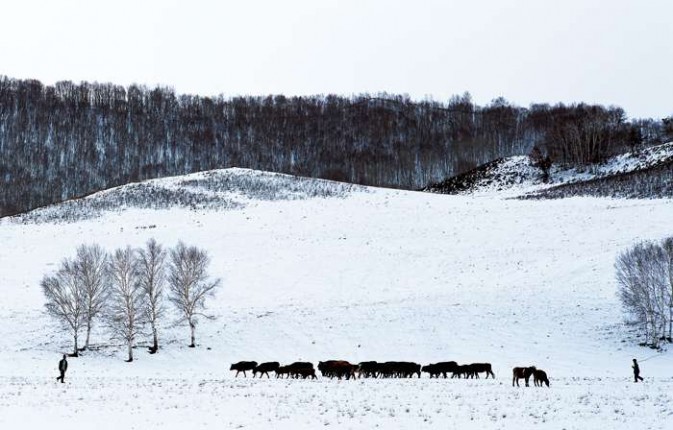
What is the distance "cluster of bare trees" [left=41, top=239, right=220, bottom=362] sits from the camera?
132 ft

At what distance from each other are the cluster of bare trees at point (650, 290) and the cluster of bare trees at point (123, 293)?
2758 centimetres

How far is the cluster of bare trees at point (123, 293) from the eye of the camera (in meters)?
40.2

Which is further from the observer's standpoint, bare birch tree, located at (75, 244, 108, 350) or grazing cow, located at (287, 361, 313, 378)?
bare birch tree, located at (75, 244, 108, 350)

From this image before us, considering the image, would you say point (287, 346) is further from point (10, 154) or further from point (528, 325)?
point (10, 154)

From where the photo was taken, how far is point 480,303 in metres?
44.4

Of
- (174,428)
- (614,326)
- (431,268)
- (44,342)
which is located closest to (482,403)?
(174,428)

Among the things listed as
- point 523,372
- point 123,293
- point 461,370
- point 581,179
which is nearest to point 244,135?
point 581,179

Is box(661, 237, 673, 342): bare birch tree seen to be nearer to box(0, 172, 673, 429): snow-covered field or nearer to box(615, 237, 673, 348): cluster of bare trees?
box(615, 237, 673, 348): cluster of bare trees

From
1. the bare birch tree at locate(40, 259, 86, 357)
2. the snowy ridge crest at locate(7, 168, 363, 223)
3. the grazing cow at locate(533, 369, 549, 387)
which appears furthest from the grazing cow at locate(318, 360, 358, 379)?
the snowy ridge crest at locate(7, 168, 363, 223)

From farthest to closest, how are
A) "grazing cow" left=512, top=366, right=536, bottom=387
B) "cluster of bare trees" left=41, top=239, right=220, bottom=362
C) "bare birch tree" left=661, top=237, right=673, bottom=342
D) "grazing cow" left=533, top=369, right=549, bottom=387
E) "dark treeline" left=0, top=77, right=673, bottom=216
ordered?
1. "dark treeline" left=0, top=77, right=673, bottom=216
2. "cluster of bare trees" left=41, top=239, right=220, bottom=362
3. "bare birch tree" left=661, top=237, right=673, bottom=342
4. "grazing cow" left=512, top=366, right=536, bottom=387
5. "grazing cow" left=533, top=369, right=549, bottom=387

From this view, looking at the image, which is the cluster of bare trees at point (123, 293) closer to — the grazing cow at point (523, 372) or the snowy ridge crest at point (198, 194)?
the grazing cow at point (523, 372)

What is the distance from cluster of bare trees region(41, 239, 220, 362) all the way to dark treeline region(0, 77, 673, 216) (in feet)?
298

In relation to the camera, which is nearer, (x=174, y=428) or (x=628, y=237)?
(x=174, y=428)

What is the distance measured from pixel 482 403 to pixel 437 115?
178202mm
